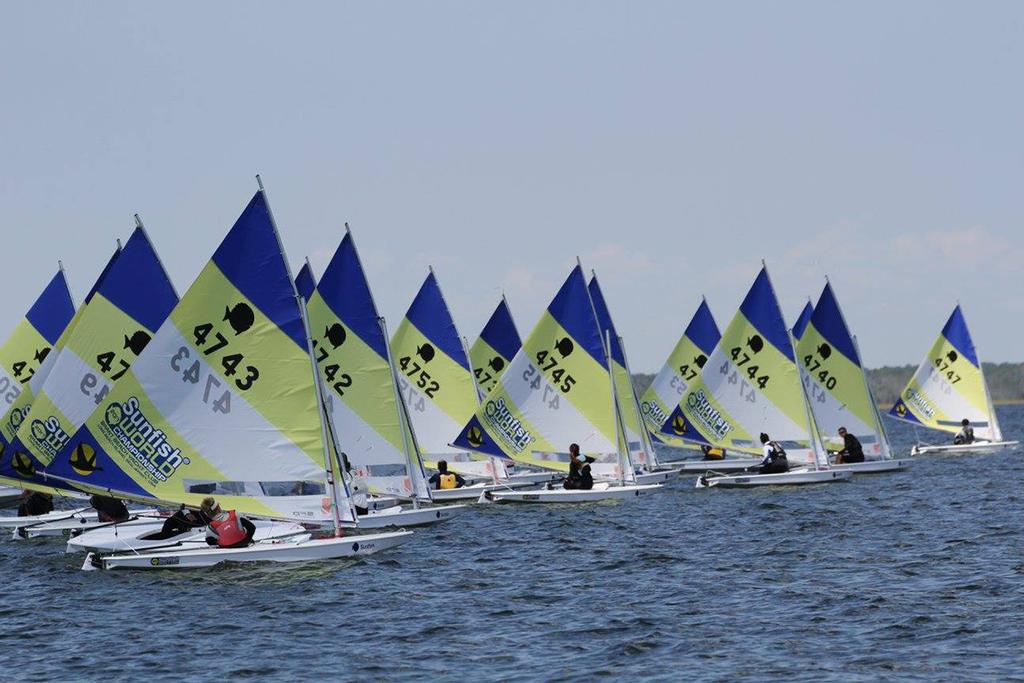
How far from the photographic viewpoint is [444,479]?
155 feet

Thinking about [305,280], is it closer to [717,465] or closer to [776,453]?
[776,453]

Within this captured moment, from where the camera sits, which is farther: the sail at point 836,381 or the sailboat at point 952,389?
the sailboat at point 952,389

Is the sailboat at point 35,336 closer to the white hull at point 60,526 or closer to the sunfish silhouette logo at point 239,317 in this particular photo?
the white hull at point 60,526

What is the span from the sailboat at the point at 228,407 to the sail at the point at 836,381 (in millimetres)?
28888

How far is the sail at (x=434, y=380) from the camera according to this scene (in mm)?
49219

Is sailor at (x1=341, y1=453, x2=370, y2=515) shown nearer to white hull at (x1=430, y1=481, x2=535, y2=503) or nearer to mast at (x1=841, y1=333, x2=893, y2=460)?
white hull at (x1=430, y1=481, x2=535, y2=503)

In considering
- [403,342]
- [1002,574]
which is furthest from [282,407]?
[403,342]

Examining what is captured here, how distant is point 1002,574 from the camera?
27.8 m

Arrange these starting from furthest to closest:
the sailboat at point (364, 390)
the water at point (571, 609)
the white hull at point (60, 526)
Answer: the sailboat at point (364, 390), the white hull at point (60, 526), the water at point (571, 609)

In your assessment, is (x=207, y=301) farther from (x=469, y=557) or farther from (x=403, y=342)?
(x=403, y=342)

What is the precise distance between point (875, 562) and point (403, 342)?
22.8 meters

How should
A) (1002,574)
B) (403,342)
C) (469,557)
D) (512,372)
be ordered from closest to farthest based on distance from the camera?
(1002,574), (469,557), (512,372), (403,342)

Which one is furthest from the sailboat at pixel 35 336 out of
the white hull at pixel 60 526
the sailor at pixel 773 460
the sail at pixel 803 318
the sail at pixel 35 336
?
the sail at pixel 803 318

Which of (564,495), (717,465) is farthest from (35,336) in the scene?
(717,465)
